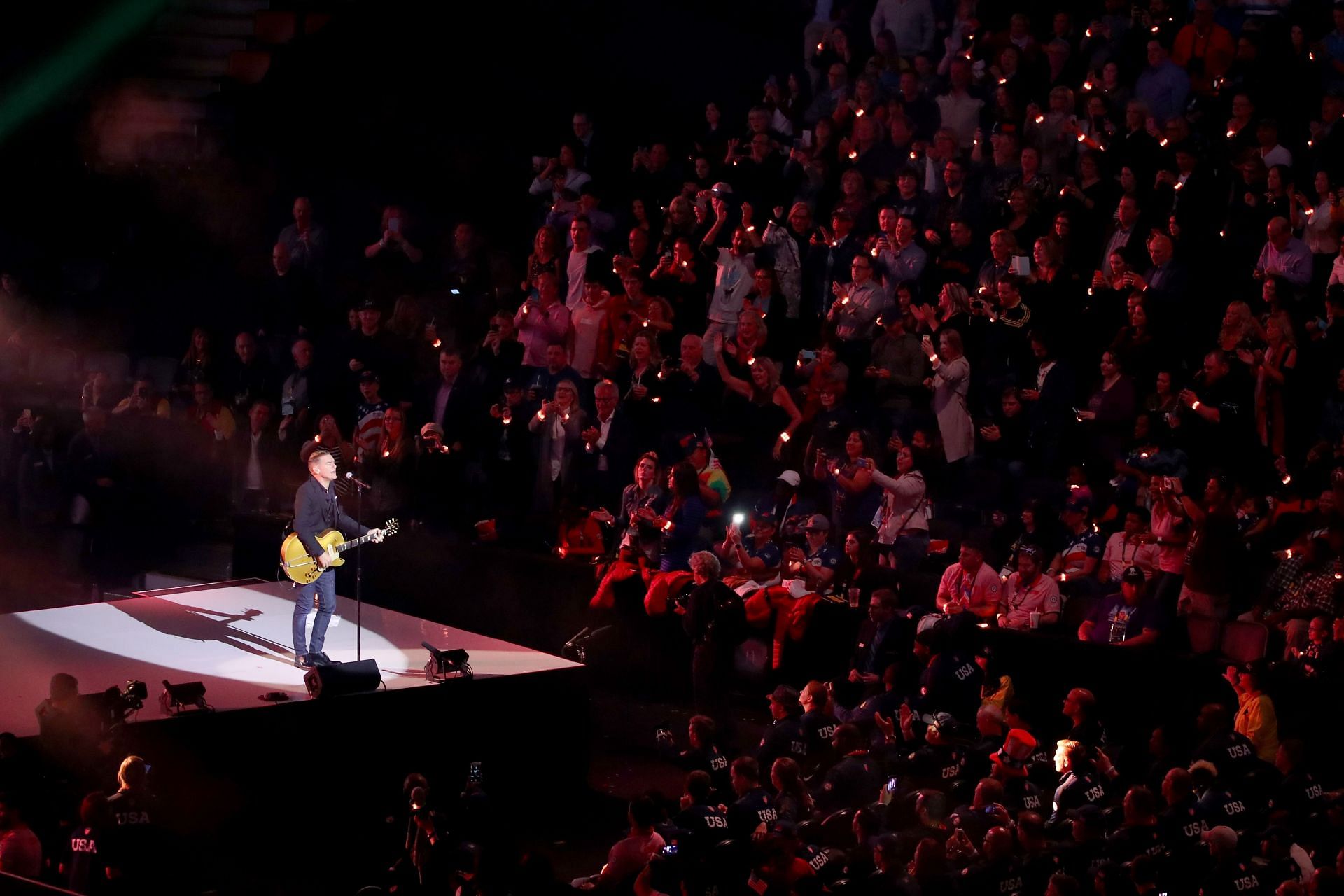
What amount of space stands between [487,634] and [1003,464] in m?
4.84

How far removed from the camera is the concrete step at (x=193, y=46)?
19.2 metres

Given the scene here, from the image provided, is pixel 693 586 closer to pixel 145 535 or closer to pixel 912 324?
pixel 912 324

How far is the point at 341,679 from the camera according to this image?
10.7 m

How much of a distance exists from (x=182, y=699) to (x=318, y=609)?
1.88 meters

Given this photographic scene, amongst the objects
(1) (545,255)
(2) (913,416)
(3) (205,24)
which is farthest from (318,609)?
(3) (205,24)

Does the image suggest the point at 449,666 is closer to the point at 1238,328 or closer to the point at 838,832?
the point at 838,832

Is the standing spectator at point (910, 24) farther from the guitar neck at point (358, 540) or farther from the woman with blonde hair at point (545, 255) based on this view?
the guitar neck at point (358, 540)

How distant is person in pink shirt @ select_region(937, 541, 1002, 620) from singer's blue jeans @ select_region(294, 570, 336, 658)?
14.7 feet

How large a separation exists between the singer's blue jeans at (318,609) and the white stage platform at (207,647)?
22 centimetres

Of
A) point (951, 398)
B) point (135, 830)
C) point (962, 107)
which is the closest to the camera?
point (135, 830)

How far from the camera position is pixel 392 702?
1088cm

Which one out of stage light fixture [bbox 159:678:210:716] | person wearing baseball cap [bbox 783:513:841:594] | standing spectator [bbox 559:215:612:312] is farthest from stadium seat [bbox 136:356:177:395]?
person wearing baseball cap [bbox 783:513:841:594]

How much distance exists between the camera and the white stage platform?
1105cm

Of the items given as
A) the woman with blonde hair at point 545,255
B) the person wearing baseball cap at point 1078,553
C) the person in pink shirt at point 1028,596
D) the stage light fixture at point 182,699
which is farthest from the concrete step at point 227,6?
the person in pink shirt at point 1028,596
